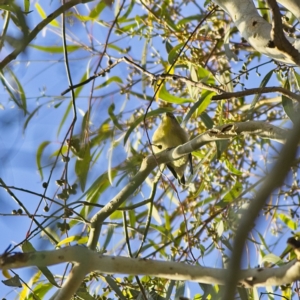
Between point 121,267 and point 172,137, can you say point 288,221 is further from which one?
point 121,267

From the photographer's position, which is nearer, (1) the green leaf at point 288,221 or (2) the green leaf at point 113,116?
(2) the green leaf at point 113,116

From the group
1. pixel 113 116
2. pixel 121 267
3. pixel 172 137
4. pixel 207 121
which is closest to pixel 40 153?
pixel 113 116

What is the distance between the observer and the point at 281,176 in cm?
51

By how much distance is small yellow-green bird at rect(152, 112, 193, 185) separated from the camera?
2894 millimetres

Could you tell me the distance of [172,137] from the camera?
9.62 feet

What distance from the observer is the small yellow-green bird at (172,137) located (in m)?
2.89

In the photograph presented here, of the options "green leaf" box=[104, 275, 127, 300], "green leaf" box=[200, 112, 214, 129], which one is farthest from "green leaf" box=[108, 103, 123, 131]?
"green leaf" box=[104, 275, 127, 300]

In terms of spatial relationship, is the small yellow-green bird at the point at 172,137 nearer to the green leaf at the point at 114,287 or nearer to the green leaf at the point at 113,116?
the green leaf at the point at 113,116

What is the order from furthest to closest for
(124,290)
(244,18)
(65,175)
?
(124,290) < (65,175) < (244,18)

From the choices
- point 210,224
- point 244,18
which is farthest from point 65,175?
point 210,224

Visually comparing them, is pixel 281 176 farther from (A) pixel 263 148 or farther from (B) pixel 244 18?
(A) pixel 263 148

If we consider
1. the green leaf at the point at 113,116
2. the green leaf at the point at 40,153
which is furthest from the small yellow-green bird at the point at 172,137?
the green leaf at the point at 40,153

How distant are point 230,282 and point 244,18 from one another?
837 millimetres

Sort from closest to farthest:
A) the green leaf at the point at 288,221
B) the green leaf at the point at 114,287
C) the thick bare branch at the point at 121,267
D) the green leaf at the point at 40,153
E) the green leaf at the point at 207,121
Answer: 1. the thick bare branch at the point at 121,267
2. the green leaf at the point at 114,287
3. the green leaf at the point at 40,153
4. the green leaf at the point at 207,121
5. the green leaf at the point at 288,221
